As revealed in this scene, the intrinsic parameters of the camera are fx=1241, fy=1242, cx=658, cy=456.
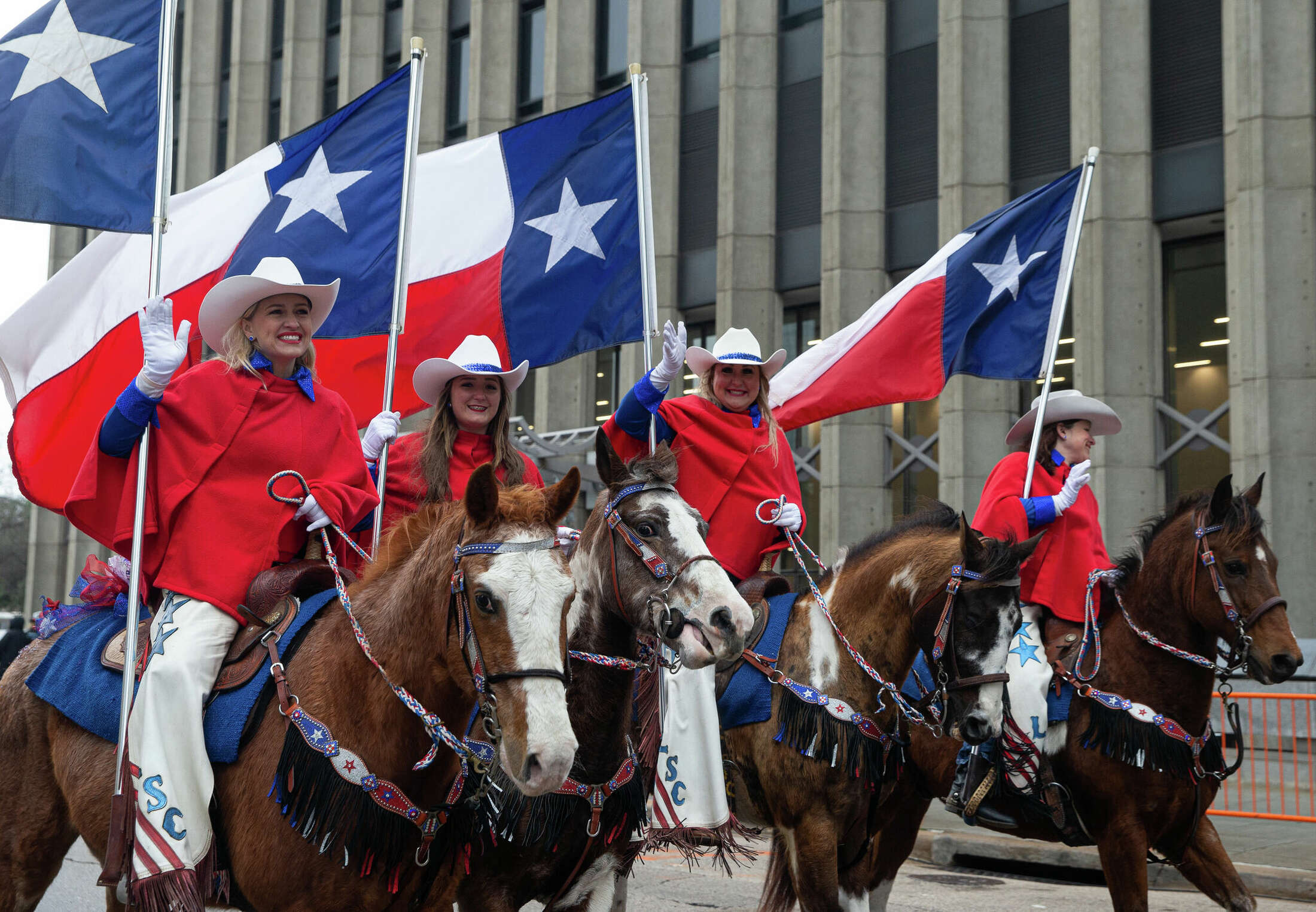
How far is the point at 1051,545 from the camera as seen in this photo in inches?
270

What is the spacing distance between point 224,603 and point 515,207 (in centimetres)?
377

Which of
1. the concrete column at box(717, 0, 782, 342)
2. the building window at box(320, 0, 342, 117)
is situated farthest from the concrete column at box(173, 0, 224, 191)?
the concrete column at box(717, 0, 782, 342)

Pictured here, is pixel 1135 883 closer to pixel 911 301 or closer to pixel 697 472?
pixel 697 472

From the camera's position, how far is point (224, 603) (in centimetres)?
432

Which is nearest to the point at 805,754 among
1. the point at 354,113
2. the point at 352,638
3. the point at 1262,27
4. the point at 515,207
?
the point at 352,638

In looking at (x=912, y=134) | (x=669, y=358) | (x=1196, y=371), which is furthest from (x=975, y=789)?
(x=912, y=134)

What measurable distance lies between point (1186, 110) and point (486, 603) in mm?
15401

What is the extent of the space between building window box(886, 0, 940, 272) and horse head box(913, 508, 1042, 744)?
44.4 feet

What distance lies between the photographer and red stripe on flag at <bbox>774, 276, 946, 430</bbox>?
7770 mm

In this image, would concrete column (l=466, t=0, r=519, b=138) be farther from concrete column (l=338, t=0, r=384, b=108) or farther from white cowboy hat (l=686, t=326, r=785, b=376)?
white cowboy hat (l=686, t=326, r=785, b=376)

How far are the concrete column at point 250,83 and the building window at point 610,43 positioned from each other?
1122 cm

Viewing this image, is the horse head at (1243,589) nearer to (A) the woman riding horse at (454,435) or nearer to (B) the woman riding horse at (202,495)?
(A) the woman riding horse at (454,435)

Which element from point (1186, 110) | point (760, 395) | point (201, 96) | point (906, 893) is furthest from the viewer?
point (201, 96)

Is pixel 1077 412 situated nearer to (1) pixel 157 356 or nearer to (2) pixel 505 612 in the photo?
(2) pixel 505 612
